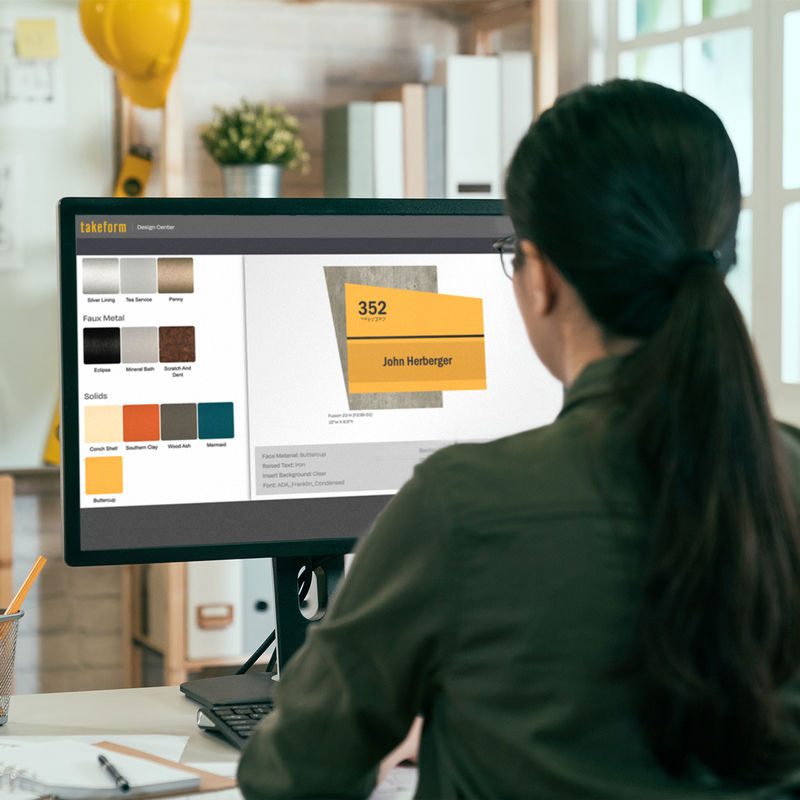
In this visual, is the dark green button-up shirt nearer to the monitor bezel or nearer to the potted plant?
the monitor bezel

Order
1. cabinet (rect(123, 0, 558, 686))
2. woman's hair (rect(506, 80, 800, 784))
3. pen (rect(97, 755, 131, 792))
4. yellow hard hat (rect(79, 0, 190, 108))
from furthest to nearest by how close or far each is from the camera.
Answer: cabinet (rect(123, 0, 558, 686)) → yellow hard hat (rect(79, 0, 190, 108)) → pen (rect(97, 755, 131, 792)) → woman's hair (rect(506, 80, 800, 784))

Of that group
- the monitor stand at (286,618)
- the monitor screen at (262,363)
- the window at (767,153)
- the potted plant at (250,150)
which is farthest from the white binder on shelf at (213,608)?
the monitor screen at (262,363)

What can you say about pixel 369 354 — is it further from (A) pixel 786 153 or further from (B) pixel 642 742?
(A) pixel 786 153

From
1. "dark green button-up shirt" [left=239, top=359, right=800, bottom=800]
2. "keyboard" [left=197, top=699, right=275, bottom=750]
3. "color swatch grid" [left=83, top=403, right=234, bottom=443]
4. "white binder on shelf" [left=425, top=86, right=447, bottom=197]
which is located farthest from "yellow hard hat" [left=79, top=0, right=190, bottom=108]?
"dark green button-up shirt" [left=239, top=359, right=800, bottom=800]

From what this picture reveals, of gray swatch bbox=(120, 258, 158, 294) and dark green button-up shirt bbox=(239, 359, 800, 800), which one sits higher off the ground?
gray swatch bbox=(120, 258, 158, 294)

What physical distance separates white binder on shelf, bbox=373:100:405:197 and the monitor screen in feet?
4.85

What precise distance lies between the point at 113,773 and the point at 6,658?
0.82 ft

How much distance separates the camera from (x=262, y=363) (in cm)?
108

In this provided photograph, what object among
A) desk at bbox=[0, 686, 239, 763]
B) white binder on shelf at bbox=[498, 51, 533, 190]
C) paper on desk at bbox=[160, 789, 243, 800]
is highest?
white binder on shelf at bbox=[498, 51, 533, 190]

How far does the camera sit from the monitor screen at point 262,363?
104 centimetres

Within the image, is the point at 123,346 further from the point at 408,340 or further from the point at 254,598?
the point at 254,598

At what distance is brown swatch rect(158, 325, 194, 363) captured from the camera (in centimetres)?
105

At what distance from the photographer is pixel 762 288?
2271mm

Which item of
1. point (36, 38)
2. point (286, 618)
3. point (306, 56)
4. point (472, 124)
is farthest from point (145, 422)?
point (306, 56)
